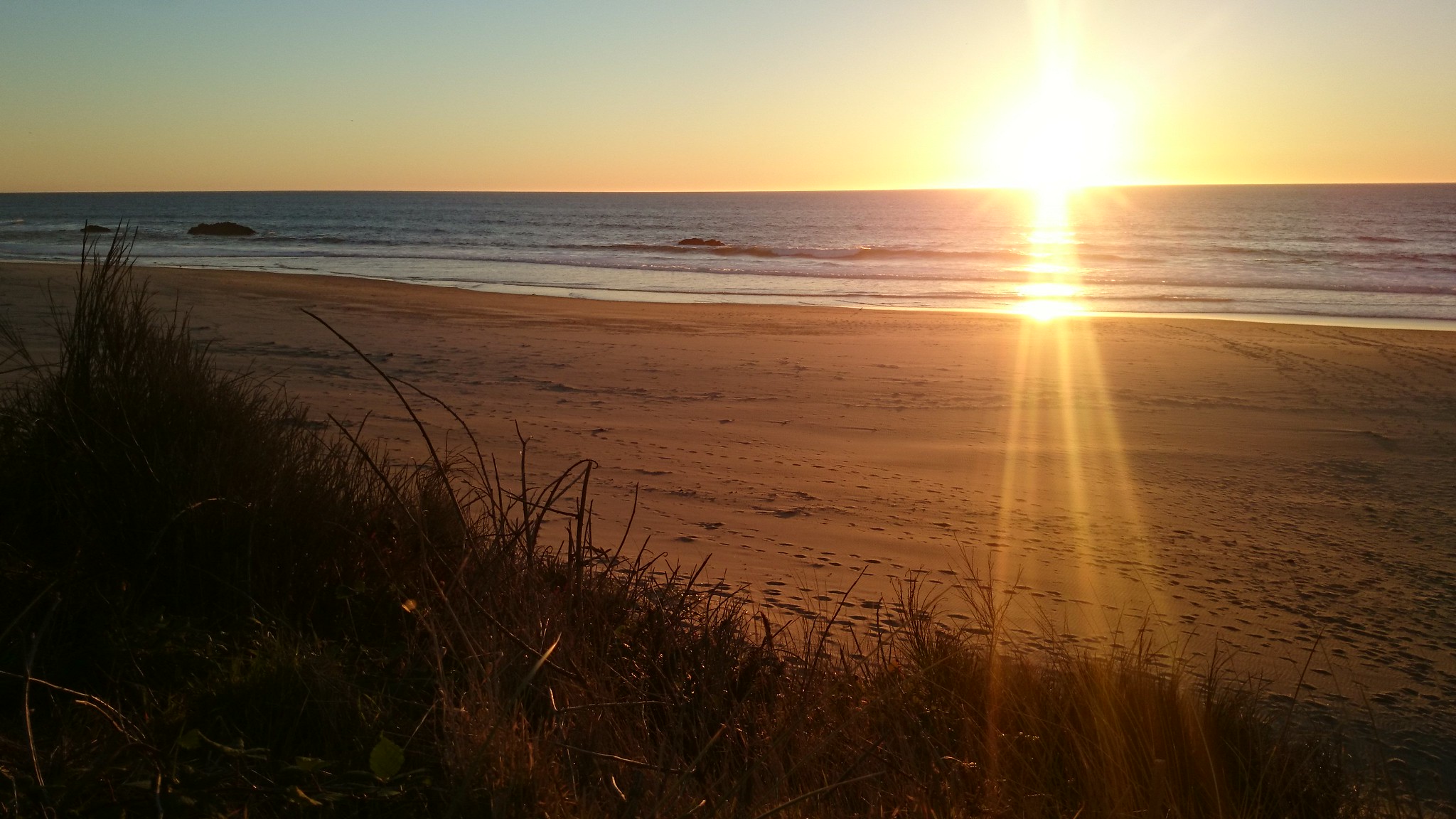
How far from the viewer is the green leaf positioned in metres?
1.89

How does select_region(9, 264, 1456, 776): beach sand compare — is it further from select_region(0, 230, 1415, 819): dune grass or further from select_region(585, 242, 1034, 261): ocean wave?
select_region(585, 242, 1034, 261): ocean wave

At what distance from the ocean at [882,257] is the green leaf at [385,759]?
6921 millimetres

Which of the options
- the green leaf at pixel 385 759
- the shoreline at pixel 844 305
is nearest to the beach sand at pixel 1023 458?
the green leaf at pixel 385 759

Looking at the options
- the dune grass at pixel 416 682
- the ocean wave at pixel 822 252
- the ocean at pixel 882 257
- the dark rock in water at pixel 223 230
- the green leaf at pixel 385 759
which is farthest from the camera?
the dark rock in water at pixel 223 230

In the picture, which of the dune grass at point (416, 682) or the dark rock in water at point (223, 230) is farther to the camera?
the dark rock in water at point (223, 230)

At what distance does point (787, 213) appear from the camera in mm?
101812

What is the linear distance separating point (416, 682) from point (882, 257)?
39.7 m

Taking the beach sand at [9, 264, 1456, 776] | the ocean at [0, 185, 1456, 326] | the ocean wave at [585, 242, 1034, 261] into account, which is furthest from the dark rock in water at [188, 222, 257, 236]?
the beach sand at [9, 264, 1456, 776]

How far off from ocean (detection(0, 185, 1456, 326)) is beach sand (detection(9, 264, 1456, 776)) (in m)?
3.98

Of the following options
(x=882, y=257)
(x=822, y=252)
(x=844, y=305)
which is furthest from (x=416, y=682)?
(x=822, y=252)

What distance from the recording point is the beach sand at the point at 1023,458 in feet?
15.5

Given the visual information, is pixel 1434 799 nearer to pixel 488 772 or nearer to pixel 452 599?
pixel 488 772

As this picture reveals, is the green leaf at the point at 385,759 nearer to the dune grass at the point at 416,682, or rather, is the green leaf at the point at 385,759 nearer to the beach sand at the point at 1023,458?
the dune grass at the point at 416,682

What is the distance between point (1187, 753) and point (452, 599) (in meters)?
2.09
